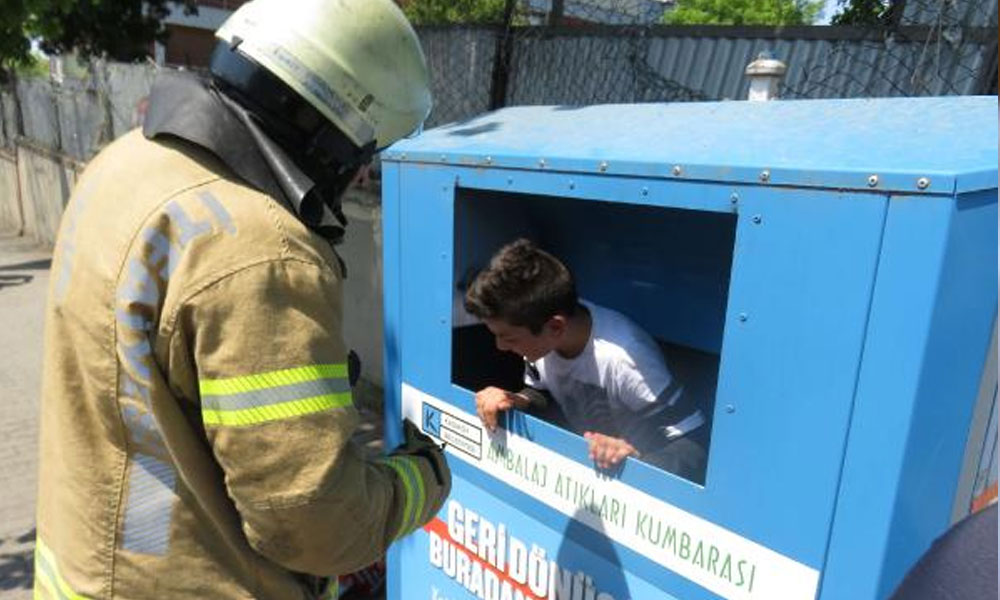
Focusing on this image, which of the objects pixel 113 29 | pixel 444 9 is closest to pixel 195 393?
pixel 444 9

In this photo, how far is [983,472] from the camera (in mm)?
1279

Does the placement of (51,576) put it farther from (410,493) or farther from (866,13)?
(866,13)

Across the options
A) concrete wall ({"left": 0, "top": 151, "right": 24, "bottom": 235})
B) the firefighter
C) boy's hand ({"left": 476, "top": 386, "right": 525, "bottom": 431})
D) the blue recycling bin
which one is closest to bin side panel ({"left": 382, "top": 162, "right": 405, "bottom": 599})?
the blue recycling bin

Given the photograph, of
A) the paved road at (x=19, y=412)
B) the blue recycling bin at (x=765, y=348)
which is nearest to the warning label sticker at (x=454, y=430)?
the blue recycling bin at (x=765, y=348)

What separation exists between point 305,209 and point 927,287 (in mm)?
907

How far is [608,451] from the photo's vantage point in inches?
58.9

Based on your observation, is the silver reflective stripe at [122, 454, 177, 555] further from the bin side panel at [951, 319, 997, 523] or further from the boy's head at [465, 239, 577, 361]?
the bin side panel at [951, 319, 997, 523]

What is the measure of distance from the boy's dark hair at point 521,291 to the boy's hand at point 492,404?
19 cm

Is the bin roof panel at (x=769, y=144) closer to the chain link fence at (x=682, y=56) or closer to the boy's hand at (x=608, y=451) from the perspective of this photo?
the boy's hand at (x=608, y=451)

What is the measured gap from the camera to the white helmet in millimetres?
1078

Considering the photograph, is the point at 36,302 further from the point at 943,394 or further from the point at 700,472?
the point at 943,394

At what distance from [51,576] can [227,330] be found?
2.31 ft

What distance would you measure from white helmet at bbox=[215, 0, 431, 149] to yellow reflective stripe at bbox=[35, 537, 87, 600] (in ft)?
2.93

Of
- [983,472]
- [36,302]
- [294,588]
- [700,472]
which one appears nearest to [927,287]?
[983,472]
